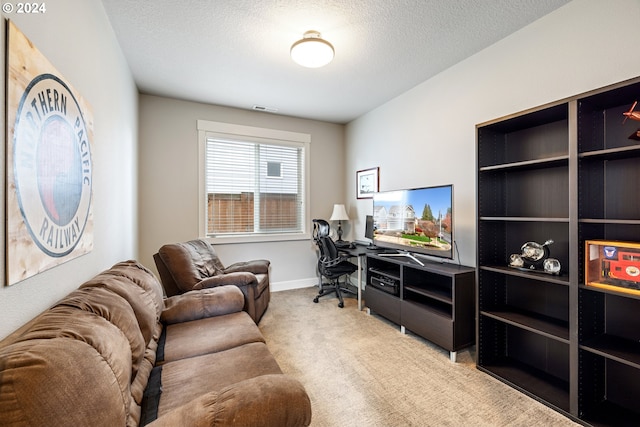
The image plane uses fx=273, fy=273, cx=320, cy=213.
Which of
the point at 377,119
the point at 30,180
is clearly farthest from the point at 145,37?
the point at 377,119

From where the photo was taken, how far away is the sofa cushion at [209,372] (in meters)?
1.21

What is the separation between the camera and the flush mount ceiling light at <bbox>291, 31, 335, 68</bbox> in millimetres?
2208

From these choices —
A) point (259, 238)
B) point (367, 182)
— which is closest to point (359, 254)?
point (367, 182)

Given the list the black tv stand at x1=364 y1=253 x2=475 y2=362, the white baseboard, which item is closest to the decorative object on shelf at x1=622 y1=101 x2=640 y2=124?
the black tv stand at x1=364 y1=253 x2=475 y2=362

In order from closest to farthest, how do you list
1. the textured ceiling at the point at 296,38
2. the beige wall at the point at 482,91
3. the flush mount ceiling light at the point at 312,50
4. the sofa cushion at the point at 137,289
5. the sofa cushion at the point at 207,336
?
the sofa cushion at the point at 137,289 < the sofa cushion at the point at 207,336 < the beige wall at the point at 482,91 < the textured ceiling at the point at 296,38 < the flush mount ceiling light at the point at 312,50

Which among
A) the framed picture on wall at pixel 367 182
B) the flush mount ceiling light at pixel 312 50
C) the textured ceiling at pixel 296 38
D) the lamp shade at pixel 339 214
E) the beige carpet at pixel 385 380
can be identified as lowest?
the beige carpet at pixel 385 380

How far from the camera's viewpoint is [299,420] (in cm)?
98

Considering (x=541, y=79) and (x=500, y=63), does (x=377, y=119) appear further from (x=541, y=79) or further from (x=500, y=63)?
(x=541, y=79)

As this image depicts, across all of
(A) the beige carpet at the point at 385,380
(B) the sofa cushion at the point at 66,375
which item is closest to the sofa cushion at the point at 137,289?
(B) the sofa cushion at the point at 66,375

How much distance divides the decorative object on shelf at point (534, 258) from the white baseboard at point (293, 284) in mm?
2970

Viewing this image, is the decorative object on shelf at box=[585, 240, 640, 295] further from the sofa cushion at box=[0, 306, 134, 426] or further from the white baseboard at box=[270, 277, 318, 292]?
the white baseboard at box=[270, 277, 318, 292]

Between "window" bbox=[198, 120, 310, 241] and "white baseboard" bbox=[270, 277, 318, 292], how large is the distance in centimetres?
72

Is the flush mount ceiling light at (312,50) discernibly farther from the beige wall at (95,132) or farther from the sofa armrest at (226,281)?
the sofa armrest at (226,281)

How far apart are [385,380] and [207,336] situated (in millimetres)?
1323
